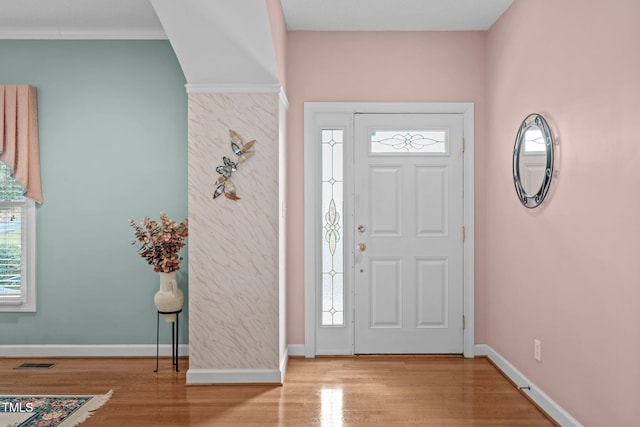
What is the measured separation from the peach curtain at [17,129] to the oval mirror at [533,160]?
3.90 metres

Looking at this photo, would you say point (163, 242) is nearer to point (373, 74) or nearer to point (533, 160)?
point (373, 74)

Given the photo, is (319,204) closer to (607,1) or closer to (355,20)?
(355,20)

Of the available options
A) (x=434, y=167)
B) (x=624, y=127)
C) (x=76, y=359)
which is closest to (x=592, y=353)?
(x=624, y=127)

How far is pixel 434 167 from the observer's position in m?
4.17

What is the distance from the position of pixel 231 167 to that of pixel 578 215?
7.37 ft

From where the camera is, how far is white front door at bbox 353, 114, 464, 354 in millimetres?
4168

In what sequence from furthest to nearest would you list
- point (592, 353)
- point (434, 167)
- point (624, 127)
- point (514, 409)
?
point (434, 167) → point (514, 409) → point (592, 353) → point (624, 127)

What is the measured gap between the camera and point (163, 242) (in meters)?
3.77

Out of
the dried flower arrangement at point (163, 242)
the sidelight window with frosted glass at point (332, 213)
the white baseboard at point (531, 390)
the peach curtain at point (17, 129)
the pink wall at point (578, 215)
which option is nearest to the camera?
the pink wall at point (578, 215)

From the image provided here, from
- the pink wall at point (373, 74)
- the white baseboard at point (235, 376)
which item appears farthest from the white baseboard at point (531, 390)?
the white baseboard at point (235, 376)

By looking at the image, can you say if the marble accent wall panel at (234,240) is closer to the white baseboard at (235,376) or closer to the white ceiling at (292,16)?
the white baseboard at (235,376)

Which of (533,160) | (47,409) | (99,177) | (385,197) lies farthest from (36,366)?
(533,160)

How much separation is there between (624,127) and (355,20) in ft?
7.53

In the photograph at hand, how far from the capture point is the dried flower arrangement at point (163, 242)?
148 inches
